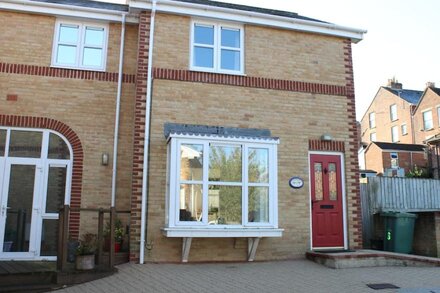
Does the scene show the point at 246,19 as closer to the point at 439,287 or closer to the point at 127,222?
the point at 127,222

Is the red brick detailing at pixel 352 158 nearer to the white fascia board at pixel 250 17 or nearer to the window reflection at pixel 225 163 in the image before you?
the white fascia board at pixel 250 17

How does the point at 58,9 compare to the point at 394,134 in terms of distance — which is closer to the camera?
the point at 58,9

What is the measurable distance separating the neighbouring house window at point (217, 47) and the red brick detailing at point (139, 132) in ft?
3.63

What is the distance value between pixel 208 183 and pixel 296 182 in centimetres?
227

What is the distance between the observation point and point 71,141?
31.3 feet

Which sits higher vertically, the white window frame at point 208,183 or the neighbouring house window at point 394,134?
the neighbouring house window at point 394,134

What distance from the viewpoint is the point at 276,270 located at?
8.16 meters

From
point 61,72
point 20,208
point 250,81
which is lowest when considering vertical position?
point 20,208

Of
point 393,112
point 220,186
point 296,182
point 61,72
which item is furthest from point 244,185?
point 393,112

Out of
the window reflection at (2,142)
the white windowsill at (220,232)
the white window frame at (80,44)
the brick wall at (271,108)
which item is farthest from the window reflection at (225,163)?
the window reflection at (2,142)

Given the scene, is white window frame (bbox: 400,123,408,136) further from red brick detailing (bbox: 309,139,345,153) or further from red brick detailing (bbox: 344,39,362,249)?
red brick detailing (bbox: 309,139,345,153)


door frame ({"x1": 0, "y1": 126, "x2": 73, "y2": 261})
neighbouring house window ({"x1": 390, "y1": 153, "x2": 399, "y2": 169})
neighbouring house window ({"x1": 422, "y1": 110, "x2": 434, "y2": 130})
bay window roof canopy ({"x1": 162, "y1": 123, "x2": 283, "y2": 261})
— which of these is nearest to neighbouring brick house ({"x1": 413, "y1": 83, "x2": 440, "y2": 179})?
neighbouring house window ({"x1": 422, "y1": 110, "x2": 434, "y2": 130})

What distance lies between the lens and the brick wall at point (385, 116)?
38438 millimetres

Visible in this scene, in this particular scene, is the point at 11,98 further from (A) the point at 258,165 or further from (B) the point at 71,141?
(A) the point at 258,165
